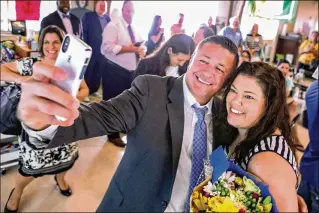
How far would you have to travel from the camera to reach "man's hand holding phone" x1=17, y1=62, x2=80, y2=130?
36 cm

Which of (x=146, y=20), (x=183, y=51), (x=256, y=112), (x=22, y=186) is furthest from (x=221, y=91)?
(x=22, y=186)

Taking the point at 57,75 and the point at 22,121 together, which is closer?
the point at 57,75

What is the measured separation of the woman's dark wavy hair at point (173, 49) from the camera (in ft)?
2.74

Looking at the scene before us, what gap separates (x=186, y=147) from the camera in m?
0.82

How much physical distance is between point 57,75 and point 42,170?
1.47 meters

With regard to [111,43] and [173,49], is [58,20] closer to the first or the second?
[173,49]

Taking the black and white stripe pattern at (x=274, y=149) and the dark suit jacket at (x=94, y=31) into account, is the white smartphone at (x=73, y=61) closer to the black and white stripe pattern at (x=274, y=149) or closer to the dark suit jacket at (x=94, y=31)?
the black and white stripe pattern at (x=274, y=149)

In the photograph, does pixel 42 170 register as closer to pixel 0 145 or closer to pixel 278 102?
pixel 0 145

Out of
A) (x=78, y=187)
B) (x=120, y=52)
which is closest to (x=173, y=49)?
(x=120, y=52)

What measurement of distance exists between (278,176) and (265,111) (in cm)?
23

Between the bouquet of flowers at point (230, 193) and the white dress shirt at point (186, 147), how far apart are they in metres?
0.30

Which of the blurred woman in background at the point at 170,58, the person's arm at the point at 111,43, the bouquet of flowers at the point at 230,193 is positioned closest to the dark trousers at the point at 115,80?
the person's arm at the point at 111,43

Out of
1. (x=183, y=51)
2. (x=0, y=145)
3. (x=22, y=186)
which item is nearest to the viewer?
(x=183, y=51)

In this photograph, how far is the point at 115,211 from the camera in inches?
38.4
